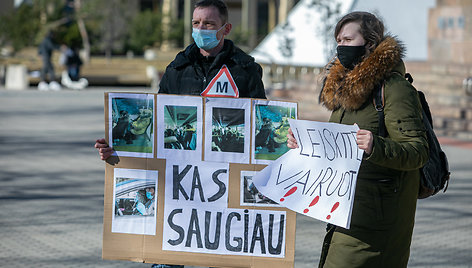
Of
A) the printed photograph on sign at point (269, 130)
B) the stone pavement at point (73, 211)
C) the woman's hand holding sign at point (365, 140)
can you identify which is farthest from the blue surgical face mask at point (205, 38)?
the stone pavement at point (73, 211)

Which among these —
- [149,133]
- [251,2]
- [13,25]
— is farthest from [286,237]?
[251,2]

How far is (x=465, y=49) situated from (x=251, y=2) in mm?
35287

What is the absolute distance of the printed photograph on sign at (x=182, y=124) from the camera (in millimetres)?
3992

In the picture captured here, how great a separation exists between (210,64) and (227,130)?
59cm

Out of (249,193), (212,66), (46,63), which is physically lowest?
(249,193)

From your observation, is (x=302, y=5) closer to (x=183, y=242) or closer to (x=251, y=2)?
→ (x=183, y=242)

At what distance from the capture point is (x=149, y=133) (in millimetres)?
4020

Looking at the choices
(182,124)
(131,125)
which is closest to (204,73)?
(182,124)

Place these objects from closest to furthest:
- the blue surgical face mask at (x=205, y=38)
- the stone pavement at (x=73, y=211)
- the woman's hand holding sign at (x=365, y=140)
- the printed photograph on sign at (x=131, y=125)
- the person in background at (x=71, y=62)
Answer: the woman's hand holding sign at (x=365, y=140) → the printed photograph on sign at (x=131, y=125) → the blue surgical face mask at (x=205, y=38) → the stone pavement at (x=73, y=211) → the person in background at (x=71, y=62)

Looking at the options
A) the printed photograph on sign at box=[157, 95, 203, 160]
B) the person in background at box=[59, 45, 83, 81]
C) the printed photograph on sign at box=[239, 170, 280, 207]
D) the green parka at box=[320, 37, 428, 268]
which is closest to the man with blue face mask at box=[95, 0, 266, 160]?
the printed photograph on sign at box=[157, 95, 203, 160]

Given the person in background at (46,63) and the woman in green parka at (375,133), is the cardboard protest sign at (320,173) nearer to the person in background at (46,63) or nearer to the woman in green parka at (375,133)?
the woman in green parka at (375,133)

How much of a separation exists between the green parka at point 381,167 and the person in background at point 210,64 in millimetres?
919

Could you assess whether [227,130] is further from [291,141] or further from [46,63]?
[46,63]

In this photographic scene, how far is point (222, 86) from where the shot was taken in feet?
14.2
